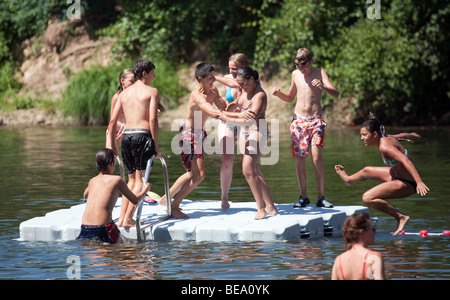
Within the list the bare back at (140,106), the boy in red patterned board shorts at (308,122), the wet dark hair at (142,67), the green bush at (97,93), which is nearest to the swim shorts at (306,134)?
the boy in red patterned board shorts at (308,122)

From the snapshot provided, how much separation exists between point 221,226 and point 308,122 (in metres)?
1.79

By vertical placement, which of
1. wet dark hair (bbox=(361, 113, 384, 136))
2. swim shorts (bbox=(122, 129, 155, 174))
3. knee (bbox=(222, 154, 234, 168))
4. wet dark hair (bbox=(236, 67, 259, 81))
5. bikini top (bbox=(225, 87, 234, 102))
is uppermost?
wet dark hair (bbox=(236, 67, 259, 81))

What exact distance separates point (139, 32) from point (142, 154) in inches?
781

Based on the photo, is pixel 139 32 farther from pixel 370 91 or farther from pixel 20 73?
pixel 370 91

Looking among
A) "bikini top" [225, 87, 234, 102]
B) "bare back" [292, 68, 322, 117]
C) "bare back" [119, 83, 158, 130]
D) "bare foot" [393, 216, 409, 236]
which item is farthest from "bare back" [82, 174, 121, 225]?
"bare foot" [393, 216, 409, 236]

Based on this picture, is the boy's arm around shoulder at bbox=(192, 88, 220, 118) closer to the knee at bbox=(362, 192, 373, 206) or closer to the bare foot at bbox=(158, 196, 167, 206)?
the bare foot at bbox=(158, 196, 167, 206)

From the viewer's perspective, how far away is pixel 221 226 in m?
9.53

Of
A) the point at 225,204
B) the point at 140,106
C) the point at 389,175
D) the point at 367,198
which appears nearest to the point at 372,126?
the point at 389,175

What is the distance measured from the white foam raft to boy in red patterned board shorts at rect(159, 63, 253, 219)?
14.8 inches

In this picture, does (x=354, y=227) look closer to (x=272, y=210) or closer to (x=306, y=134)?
(x=272, y=210)

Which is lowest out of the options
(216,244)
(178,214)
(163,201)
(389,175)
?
(216,244)

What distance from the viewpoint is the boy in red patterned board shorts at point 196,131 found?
10.1m

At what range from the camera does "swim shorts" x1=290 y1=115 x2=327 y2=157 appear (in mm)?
10438

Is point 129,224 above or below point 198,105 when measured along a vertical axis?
below
